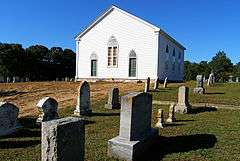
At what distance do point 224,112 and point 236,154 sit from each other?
28.5ft

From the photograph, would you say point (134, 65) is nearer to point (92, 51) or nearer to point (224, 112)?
point (92, 51)

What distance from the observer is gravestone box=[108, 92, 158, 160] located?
9.56 m

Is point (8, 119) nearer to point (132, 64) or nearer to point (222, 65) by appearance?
point (132, 64)

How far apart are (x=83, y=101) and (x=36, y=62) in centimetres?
7173

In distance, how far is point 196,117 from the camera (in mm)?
16656

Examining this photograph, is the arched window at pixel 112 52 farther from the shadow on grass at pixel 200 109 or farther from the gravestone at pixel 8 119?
the gravestone at pixel 8 119

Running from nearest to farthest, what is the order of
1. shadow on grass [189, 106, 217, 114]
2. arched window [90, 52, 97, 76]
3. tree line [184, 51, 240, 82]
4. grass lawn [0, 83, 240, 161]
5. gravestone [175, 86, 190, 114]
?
grass lawn [0, 83, 240, 161] → gravestone [175, 86, 190, 114] → shadow on grass [189, 106, 217, 114] → arched window [90, 52, 97, 76] → tree line [184, 51, 240, 82]

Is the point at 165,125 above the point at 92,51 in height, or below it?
below

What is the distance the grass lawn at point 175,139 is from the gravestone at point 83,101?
2.12 ft

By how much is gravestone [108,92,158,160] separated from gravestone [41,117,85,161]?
2508 millimetres

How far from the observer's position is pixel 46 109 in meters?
15.2

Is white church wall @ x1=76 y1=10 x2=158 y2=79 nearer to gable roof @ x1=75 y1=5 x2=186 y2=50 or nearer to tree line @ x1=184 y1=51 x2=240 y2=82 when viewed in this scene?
gable roof @ x1=75 y1=5 x2=186 y2=50

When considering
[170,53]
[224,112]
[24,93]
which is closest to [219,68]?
[170,53]

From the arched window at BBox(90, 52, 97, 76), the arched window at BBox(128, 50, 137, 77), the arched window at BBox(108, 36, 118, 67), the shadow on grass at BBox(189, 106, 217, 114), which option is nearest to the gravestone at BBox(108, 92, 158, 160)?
the shadow on grass at BBox(189, 106, 217, 114)
